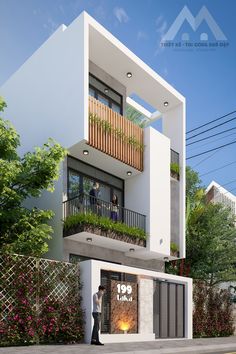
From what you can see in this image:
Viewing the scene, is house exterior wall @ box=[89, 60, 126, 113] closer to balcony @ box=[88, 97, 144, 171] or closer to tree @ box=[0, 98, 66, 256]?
balcony @ box=[88, 97, 144, 171]

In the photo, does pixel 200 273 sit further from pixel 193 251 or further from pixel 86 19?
pixel 86 19

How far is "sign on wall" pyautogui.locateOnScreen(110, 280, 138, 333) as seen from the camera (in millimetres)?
17250

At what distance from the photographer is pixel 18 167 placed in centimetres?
1734

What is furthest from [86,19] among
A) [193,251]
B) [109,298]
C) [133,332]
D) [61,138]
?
[193,251]

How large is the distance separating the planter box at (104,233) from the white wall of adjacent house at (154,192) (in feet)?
2.86

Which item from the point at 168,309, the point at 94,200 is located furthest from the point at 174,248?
the point at 94,200

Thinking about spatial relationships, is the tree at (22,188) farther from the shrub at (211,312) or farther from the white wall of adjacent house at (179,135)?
the white wall of adjacent house at (179,135)

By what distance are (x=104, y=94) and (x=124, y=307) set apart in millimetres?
10747

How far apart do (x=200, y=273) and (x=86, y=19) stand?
1745 cm

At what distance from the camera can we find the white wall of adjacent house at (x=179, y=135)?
26234 millimetres

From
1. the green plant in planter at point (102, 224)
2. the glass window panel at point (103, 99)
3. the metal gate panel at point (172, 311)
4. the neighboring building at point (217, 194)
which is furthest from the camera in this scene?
the neighboring building at point (217, 194)

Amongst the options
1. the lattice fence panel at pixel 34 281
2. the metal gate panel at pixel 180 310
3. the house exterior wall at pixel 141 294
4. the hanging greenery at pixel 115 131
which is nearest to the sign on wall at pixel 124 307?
the house exterior wall at pixel 141 294

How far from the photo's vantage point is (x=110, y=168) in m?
23.4

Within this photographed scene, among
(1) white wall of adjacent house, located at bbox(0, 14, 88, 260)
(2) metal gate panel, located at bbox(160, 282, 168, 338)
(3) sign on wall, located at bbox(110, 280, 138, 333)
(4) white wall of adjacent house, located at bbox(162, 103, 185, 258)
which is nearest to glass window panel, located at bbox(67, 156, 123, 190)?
(1) white wall of adjacent house, located at bbox(0, 14, 88, 260)
